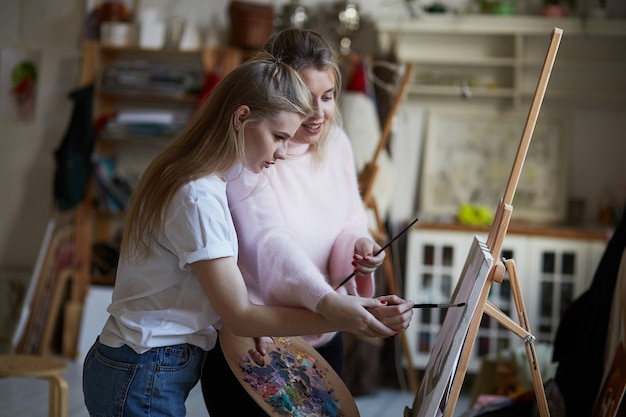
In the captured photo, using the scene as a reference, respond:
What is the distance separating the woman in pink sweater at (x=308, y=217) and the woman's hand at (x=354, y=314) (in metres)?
0.01

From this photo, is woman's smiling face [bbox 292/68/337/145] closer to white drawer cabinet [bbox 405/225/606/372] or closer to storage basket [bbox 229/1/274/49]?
white drawer cabinet [bbox 405/225/606/372]

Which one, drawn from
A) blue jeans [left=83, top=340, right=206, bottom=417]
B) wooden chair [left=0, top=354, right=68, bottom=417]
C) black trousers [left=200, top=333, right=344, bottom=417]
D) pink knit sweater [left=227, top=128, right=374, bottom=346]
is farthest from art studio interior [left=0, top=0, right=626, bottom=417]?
blue jeans [left=83, top=340, right=206, bottom=417]

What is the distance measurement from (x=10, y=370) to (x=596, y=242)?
3013 millimetres

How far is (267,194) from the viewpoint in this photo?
2.04m

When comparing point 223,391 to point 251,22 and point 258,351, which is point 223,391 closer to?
point 258,351

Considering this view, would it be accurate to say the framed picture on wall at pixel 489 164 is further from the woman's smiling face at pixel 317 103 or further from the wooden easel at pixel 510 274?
the wooden easel at pixel 510 274

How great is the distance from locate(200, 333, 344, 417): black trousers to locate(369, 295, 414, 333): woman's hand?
45 cm

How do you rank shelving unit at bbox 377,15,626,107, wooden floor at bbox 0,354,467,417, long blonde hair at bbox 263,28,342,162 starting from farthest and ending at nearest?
1. shelving unit at bbox 377,15,626,107
2. wooden floor at bbox 0,354,467,417
3. long blonde hair at bbox 263,28,342,162

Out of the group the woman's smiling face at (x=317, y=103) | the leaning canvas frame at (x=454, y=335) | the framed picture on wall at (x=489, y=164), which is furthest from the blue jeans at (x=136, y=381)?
the framed picture on wall at (x=489, y=164)

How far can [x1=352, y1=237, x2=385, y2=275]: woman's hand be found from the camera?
6.91 feet

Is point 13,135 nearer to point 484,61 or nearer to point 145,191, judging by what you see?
point 484,61

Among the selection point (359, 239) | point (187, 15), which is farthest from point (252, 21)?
point (359, 239)

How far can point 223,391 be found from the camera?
80.3 inches

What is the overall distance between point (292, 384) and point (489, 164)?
137 inches
